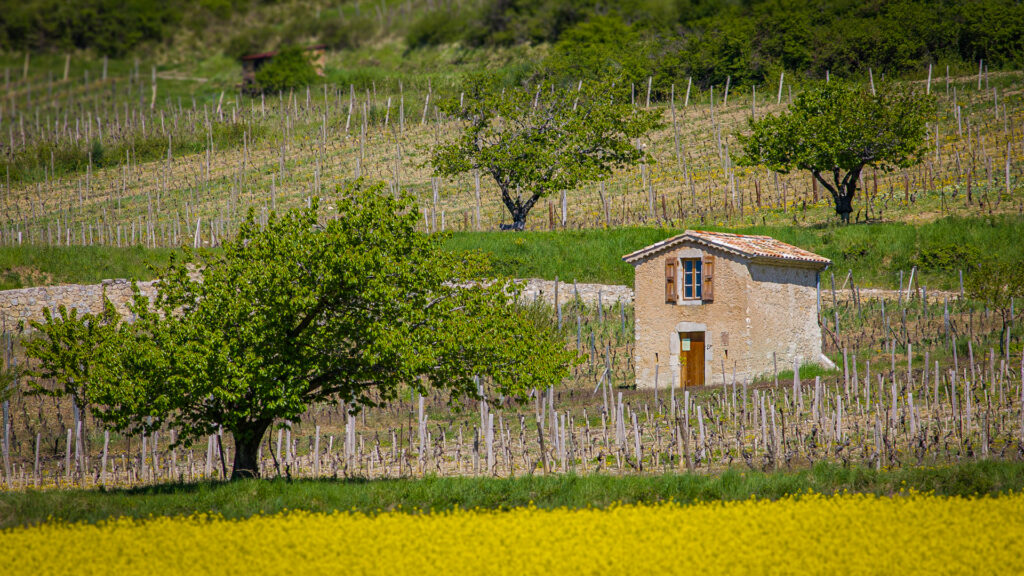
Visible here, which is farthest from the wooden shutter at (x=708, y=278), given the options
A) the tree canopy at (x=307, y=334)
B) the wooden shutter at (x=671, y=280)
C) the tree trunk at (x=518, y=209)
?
the tree trunk at (x=518, y=209)

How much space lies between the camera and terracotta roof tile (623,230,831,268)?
30219 millimetres

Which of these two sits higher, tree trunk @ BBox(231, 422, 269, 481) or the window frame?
the window frame

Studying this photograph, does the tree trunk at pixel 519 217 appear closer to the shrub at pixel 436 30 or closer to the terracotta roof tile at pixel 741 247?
the terracotta roof tile at pixel 741 247

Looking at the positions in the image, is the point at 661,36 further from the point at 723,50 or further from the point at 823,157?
the point at 823,157

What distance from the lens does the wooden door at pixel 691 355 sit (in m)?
31.1

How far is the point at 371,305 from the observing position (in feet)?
62.5

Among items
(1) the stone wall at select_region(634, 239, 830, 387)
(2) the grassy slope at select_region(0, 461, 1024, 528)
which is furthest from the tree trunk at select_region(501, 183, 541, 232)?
(2) the grassy slope at select_region(0, 461, 1024, 528)

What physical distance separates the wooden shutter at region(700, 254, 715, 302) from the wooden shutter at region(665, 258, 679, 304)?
33.1 inches

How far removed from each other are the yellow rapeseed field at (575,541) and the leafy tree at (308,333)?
3.29 m

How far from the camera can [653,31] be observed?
89000 mm

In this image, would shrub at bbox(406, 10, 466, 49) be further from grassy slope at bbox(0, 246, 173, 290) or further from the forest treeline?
grassy slope at bbox(0, 246, 173, 290)

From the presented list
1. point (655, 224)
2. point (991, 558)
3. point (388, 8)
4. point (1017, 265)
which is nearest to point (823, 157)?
point (655, 224)

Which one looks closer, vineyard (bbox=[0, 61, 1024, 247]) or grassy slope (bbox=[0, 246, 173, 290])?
grassy slope (bbox=[0, 246, 173, 290])

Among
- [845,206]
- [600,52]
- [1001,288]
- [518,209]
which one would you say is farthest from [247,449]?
[600,52]
